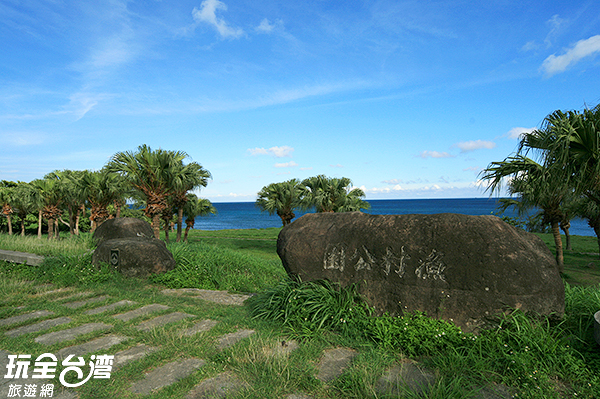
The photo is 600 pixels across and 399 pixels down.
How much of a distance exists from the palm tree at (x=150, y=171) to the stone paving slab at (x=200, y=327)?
11.3m

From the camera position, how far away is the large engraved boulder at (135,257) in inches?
328

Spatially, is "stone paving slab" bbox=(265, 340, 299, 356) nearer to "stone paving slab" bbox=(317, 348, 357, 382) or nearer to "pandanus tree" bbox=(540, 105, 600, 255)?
"stone paving slab" bbox=(317, 348, 357, 382)

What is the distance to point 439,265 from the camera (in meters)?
4.42

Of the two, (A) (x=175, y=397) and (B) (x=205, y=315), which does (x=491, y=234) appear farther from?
(B) (x=205, y=315)

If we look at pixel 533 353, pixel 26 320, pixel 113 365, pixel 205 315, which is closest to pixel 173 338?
pixel 113 365

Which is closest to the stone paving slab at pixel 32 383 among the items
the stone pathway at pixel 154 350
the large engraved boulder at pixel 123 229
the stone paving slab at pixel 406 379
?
the stone pathway at pixel 154 350

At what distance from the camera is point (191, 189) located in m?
21.9

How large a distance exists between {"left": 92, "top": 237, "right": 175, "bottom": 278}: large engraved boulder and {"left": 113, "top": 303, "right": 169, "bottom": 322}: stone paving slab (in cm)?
242

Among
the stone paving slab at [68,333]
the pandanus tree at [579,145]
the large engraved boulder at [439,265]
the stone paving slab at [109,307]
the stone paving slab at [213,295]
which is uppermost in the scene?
the pandanus tree at [579,145]

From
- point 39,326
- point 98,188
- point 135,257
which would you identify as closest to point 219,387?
point 39,326

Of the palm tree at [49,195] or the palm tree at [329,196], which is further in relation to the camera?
the palm tree at [49,195]

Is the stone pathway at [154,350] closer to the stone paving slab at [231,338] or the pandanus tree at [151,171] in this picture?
the stone paving slab at [231,338]

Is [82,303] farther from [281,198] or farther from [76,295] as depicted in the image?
[281,198]

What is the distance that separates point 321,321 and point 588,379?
2.85 meters
